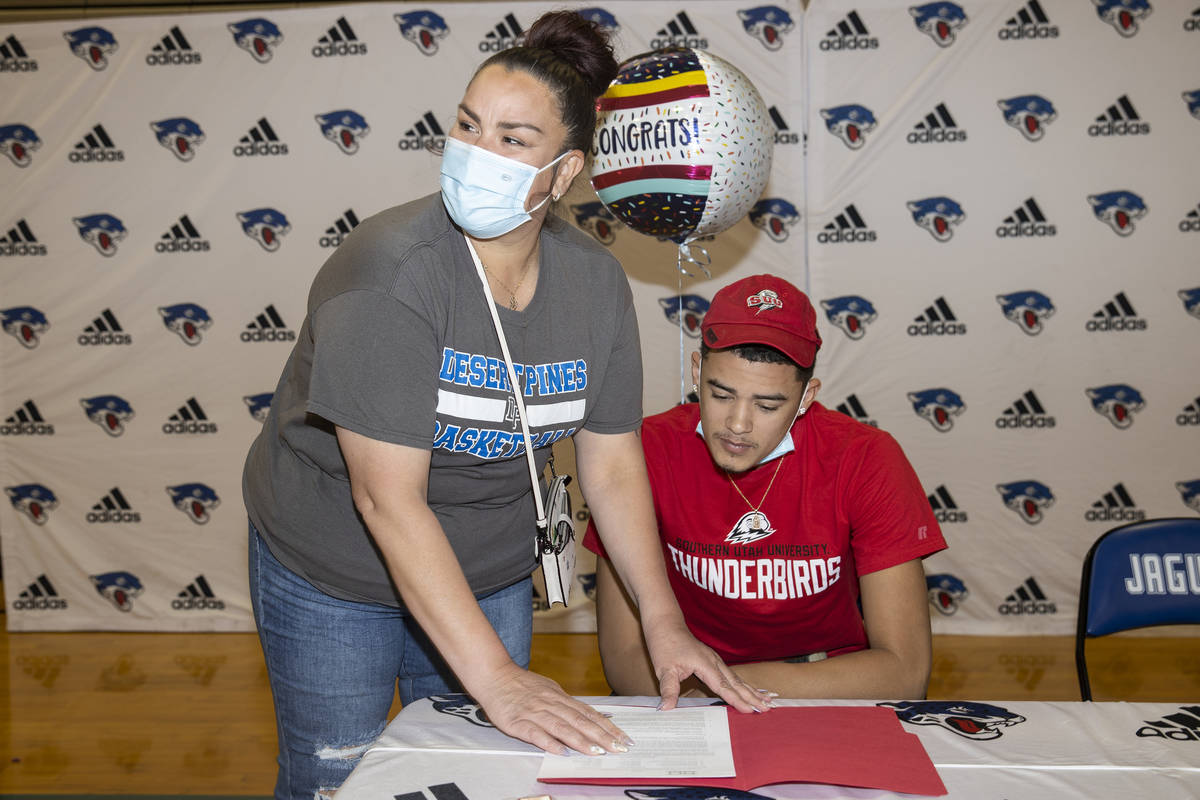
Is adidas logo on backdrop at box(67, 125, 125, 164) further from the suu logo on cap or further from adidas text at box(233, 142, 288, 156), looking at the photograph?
the suu logo on cap

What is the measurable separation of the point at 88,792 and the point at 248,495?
5.04 feet

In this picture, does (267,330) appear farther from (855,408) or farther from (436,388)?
(436,388)

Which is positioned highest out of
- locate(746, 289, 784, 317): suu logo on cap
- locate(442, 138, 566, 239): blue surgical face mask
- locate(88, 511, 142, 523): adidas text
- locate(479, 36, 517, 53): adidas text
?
locate(479, 36, 517, 53): adidas text

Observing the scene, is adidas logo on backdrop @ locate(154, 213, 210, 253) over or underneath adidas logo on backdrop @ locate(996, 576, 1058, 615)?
over

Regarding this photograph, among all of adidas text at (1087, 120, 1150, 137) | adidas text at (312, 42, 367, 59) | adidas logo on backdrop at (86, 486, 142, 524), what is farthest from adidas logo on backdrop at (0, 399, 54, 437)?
adidas text at (1087, 120, 1150, 137)

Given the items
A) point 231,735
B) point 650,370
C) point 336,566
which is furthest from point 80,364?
point 336,566

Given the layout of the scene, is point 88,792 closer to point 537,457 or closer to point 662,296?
point 537,457

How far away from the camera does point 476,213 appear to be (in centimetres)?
125

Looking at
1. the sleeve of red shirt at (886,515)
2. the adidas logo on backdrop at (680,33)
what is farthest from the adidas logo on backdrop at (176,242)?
the sleeve of red shirt at (886,515)

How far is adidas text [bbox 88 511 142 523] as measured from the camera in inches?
152

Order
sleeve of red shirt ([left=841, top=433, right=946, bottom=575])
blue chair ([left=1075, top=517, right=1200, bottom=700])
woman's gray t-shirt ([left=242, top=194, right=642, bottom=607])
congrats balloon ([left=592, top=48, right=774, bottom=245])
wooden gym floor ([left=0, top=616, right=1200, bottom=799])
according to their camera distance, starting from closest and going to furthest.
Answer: woman's gray t-shirt ([left=242, top=194, right=642, bottom=607]), sleeve of red shirt ([left=841, top=433, right=946, bottom=575]), blue chair ([left=1075, top=517, right=1200, bottom=700]), congrats balloon ([left=592, top=48, right=774, bottom=245]), wooden gym floor ([left=0, top=616, right=1200, bottom=799])

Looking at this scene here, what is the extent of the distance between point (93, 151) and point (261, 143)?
2.22 ft

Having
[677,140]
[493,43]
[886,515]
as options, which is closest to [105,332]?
[493,43]

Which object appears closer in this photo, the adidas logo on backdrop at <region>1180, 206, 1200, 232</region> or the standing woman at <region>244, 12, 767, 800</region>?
the standing woman at <region>244, 12, 767, 800</region>
